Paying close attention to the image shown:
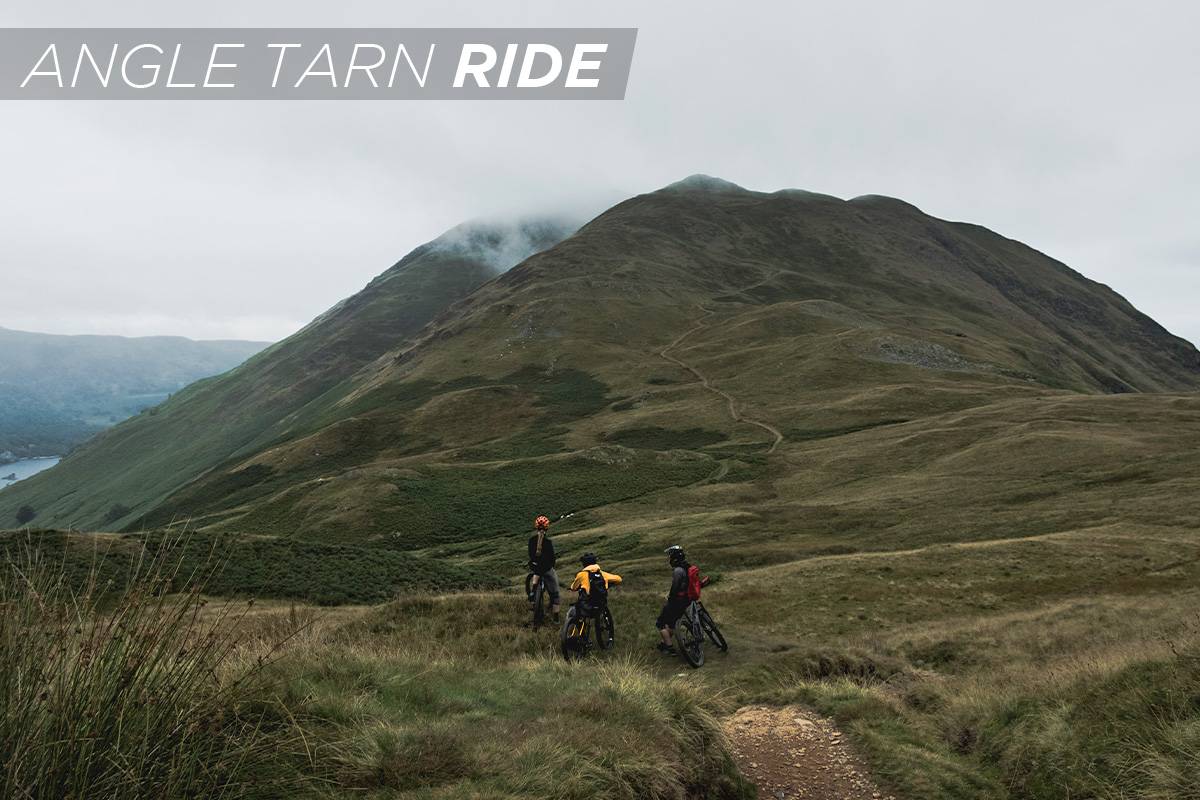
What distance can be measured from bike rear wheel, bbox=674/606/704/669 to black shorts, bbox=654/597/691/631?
0.22m

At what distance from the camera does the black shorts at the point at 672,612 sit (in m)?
15.0

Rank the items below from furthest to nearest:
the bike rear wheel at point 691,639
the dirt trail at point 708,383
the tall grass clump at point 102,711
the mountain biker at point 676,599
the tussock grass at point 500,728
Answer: the dirt trail at point 708,383 < the bike rear wheel at point 691,639 < the mountain biker at point 676,599 < the tussock grass at point 500,728 < the tall grass clump at point 102,711

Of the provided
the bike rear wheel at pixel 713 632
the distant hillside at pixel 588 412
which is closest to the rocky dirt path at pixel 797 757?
the bike rear wheel at pixel 713 632

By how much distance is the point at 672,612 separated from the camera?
15.2 metres

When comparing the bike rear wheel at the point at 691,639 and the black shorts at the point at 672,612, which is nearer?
the black shorts at the point at 672,612

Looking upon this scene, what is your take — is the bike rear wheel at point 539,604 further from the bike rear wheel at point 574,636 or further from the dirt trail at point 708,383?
the dirt trail at point 708,383

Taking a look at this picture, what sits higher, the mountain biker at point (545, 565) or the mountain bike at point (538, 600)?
the mountain biker at point (545, 565)

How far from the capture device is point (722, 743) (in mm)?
8891

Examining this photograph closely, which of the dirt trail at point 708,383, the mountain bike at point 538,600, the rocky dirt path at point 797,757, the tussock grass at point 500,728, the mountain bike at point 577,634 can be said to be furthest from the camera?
the dirt trail at point 708,383

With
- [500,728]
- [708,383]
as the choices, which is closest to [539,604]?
[500,728]

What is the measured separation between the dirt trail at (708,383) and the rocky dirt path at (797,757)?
78837 mm

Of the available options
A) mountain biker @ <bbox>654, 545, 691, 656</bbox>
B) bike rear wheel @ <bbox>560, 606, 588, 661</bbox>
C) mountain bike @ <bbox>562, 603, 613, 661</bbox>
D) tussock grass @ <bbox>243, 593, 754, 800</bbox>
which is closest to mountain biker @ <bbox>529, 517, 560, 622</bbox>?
mountain bike @ <bbox>562, 603, 613, 661</bbox>

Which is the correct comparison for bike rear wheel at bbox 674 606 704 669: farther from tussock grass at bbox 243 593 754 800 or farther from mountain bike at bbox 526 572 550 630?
mountain bike at bbox 526 572 550 630

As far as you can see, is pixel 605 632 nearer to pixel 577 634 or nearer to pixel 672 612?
pixel 577 634
